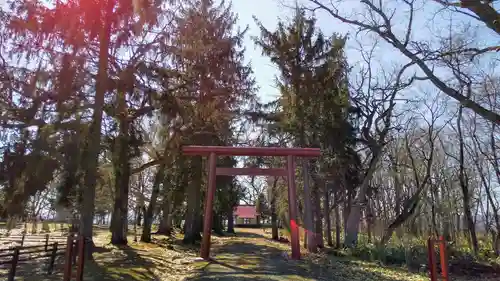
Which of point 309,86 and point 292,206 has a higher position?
point 309,86

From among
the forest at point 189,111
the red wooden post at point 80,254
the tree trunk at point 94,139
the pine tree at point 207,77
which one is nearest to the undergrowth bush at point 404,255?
the forest at point 189,111

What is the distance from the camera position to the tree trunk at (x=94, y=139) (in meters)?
11.9

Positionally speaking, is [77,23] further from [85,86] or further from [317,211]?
[317,211]

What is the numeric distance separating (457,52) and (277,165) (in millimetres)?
13823

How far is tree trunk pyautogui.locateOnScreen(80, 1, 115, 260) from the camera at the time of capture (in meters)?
11.9

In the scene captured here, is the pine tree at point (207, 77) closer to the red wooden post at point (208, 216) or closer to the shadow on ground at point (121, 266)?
the red wooden post at point (208, 216)

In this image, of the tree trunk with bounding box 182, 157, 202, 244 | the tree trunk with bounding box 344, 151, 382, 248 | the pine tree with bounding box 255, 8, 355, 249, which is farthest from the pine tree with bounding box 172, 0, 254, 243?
the tree trunk with bounding box 344, 151, 382, 248

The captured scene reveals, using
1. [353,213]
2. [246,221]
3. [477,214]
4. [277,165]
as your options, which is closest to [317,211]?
[353,213]

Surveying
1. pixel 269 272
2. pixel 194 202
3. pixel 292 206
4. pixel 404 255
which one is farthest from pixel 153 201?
pixel 404 255

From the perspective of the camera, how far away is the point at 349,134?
19750 millimetres

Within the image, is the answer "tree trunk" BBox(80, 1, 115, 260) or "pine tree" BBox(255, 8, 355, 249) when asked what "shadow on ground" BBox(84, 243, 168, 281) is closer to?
"tree trunk" BBox(80, 1, 115, 260)

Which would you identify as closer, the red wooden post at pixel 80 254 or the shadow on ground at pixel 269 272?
the red wooden post at pixel 80 254

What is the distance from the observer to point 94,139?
12031 millimetres

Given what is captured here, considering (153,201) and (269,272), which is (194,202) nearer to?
(153,201)
